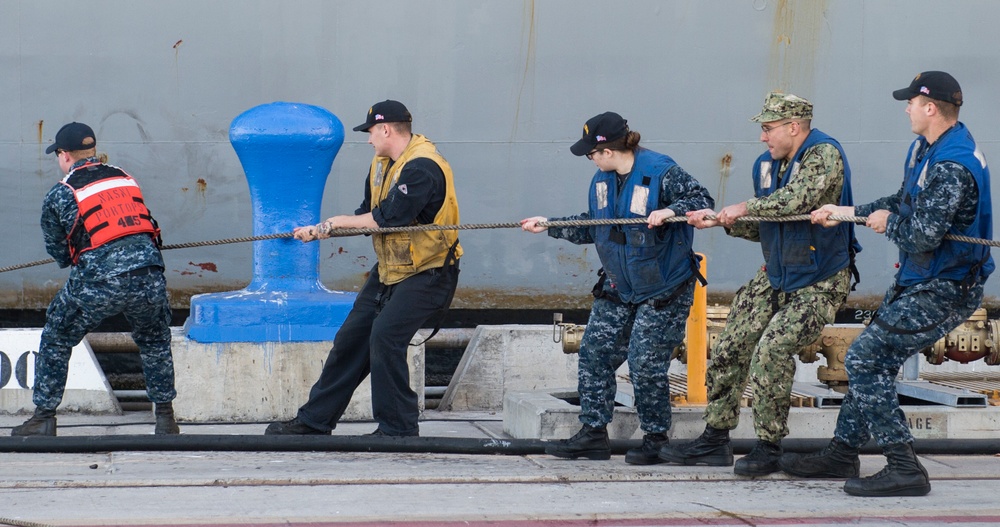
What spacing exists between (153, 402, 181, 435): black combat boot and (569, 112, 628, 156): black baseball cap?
99.3 inches

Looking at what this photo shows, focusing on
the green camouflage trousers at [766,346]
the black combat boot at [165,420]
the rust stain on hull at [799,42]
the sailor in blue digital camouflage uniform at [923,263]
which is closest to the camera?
the sailor in blue digital camouflage uniform at [923,263]

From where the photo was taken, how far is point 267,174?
22.2 feet

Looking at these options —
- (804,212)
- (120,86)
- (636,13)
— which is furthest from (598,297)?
(120,86)

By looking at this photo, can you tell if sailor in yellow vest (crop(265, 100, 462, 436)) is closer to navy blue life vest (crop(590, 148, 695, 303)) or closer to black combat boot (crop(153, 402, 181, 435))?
black combat boot (crop(153, 402, 181, 435))

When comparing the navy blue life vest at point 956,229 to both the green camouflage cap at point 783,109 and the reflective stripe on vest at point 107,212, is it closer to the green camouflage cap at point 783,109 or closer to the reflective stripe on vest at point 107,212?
the green camouflage cap at point 783,109

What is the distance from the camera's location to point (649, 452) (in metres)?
5.22

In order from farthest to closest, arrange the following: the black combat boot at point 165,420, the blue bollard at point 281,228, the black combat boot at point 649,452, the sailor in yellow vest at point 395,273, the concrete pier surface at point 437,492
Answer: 1. the blue bollard at point 281,228
2. the black combat boot at point 165,420
3. the sailor in yellow vest at point 395,273
4. the black combat boot at point 649,452
5. the concrete pier surface at point 437,492

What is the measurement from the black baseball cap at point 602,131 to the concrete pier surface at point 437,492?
4.62 feet

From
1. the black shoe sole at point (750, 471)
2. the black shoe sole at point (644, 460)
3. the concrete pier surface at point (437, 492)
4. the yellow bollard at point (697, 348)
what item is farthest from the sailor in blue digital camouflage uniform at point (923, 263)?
the yellow bollard at point (697, 348)

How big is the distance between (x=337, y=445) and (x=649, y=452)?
145 centimetres

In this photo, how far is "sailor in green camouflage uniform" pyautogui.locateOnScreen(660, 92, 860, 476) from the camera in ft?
15.6

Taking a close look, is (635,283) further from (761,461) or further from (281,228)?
(281,228)

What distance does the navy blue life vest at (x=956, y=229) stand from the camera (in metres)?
4.27

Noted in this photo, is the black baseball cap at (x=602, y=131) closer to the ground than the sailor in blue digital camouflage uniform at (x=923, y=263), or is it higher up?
higher up
